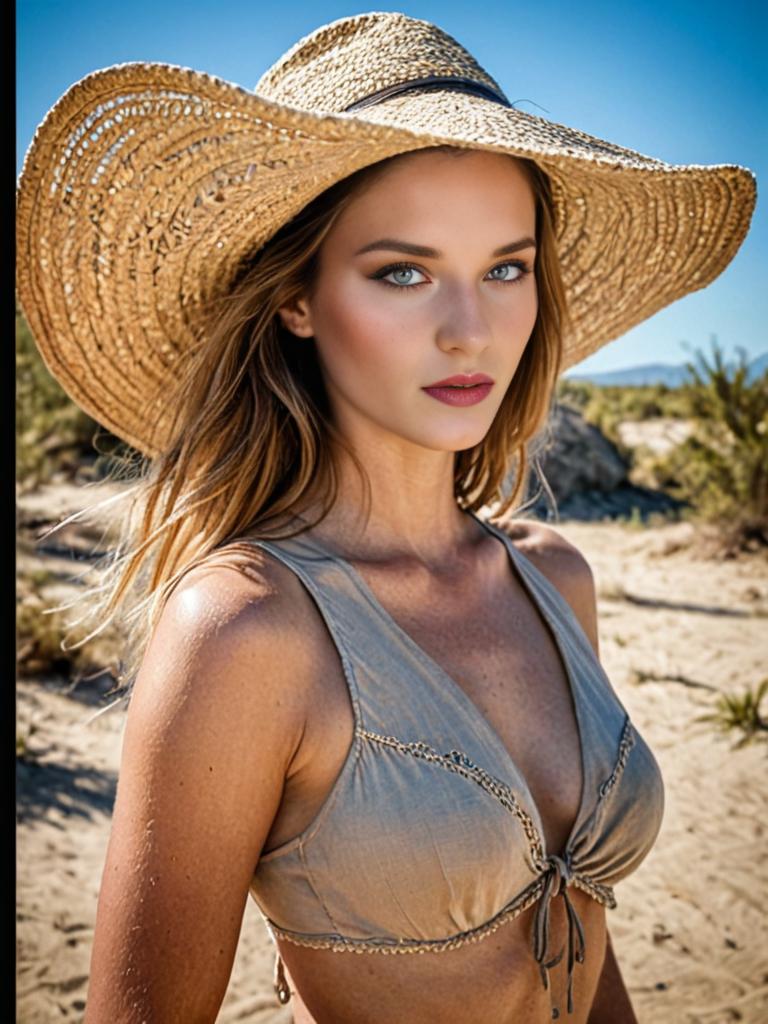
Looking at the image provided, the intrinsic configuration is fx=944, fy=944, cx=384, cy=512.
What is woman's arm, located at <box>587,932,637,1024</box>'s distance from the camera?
6.50 ft

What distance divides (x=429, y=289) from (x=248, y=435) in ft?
1.53

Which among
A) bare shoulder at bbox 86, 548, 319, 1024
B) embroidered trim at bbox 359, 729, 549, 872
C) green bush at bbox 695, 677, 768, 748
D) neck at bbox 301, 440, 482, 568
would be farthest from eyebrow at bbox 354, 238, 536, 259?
green bush at bbox 695, 677, 768, 748

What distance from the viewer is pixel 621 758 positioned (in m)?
1.76

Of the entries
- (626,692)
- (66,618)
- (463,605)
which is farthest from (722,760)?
(66,618)

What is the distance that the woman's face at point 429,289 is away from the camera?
1.59m

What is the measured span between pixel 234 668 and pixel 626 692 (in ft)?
18.0

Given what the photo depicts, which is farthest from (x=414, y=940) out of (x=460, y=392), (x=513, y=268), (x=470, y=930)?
(x=513, y=268)

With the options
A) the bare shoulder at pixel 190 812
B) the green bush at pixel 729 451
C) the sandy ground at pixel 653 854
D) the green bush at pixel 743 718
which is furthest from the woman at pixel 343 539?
the green bush at pixel 729 451

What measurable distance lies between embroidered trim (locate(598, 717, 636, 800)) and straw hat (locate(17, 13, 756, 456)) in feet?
3.40

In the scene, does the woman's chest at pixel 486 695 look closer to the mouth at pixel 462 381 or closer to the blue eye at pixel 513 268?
the mouth at pixel 462 381

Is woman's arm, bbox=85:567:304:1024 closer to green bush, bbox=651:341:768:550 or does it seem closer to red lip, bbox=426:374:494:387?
red lip, bbox=426:374:494:387

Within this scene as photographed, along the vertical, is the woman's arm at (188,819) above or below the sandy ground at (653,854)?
→ above

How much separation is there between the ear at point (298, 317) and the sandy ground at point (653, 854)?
2730 mm

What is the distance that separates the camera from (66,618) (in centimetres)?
689
